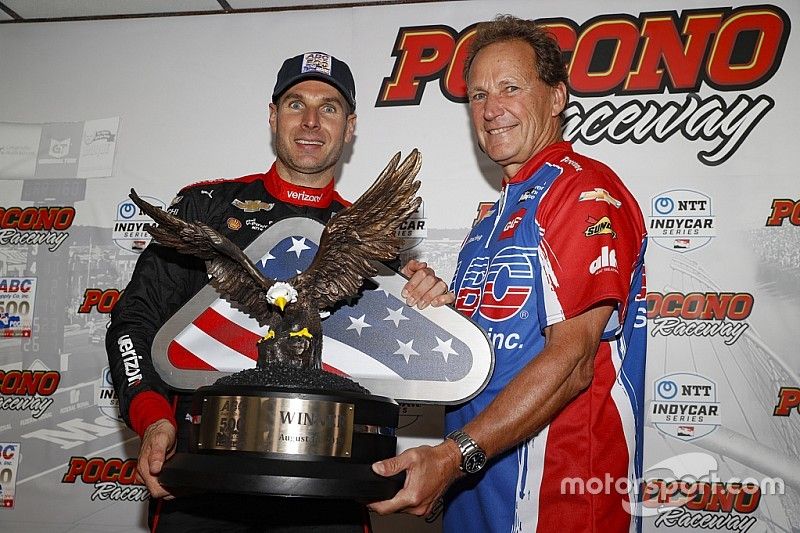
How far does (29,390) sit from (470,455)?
2.50m

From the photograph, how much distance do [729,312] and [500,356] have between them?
1551 mm

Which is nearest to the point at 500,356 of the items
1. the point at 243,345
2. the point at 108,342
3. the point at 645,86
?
the point at 243,345

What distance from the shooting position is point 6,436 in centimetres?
305

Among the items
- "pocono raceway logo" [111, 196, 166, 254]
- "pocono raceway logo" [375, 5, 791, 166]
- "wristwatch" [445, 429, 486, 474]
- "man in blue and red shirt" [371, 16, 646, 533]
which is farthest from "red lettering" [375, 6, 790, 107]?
"wristwatch" [445, 429, 486, 474]

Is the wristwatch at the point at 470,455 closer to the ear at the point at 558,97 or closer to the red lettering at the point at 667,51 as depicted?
the ear at the point at 558,97

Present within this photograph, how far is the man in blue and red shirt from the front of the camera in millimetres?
1279

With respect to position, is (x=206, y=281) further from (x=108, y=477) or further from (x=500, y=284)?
(x=108, y=477)

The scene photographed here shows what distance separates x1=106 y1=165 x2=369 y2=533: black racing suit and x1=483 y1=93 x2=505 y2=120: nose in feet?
2.03

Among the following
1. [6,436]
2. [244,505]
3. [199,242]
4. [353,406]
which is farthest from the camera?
[6,436]

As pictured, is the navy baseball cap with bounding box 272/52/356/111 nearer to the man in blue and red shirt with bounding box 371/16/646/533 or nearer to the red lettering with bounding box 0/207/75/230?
the man in blue and red shirt with bounding box 371/16/646/533

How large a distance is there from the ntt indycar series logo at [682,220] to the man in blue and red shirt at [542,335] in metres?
1.25

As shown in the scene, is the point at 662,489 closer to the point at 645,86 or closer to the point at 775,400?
the point at 775,400

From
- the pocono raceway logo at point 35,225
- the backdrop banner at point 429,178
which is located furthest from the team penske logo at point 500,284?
the pocono raceway logo at point 35,225

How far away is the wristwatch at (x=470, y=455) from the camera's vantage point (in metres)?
1.22
